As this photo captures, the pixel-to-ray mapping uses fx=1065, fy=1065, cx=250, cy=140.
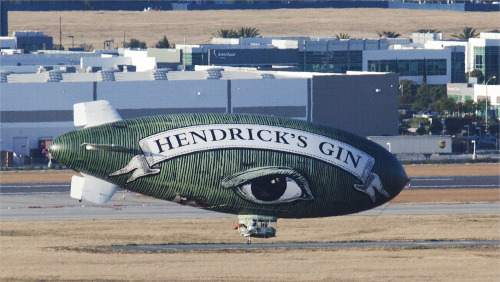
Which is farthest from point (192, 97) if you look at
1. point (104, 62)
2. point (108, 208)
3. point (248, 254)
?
point (248, 254)

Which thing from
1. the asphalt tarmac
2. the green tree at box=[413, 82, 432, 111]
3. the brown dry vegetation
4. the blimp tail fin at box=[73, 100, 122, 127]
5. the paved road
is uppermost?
the blimp tail fin at box=[73, 100, 122, 127]

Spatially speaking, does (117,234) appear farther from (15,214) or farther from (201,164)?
(201,164)

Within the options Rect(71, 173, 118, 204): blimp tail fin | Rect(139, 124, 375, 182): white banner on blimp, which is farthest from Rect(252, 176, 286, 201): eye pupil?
Rect(71, 173, 118, 204): blimp tail fin

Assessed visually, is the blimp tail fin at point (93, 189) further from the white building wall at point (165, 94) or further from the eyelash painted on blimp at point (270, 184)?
the white building wall at point (165, 94)

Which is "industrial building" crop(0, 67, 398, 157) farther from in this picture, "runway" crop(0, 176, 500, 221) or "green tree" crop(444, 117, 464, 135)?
"runway" crop(0, 176, 500, 221)

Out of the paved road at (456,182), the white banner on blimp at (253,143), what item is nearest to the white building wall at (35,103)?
the paved road at (456,182)

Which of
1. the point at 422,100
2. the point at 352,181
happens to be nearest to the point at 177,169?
the point at 352,181

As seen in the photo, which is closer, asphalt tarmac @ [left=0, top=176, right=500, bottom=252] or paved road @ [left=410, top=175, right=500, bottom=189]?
asphalt tarmac @ [left=0, top=176, right=500, bottom=252]
